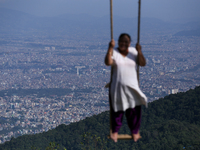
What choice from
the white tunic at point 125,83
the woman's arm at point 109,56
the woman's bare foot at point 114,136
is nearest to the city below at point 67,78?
the woman's bare foot at point 114,136

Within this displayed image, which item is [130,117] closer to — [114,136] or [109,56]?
[114,136]

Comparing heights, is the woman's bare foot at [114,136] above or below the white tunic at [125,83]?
below

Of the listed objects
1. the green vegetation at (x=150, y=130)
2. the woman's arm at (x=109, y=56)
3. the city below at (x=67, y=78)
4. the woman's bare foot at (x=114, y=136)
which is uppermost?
the woman's arm at (x=109, y=56)

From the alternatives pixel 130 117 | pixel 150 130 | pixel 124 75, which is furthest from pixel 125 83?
pixel 150 130

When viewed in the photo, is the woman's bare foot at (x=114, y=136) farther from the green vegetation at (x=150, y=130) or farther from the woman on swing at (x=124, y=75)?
the green vegetation at (x=150, y=130)

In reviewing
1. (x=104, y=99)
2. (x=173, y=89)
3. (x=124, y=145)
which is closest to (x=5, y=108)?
(x=104, y=99)

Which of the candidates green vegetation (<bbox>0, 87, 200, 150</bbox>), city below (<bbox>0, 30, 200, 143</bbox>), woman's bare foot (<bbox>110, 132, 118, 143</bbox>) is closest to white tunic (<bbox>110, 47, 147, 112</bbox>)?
woman's bare foot (<bbox>110, 132, 118, 143</bbox>)
